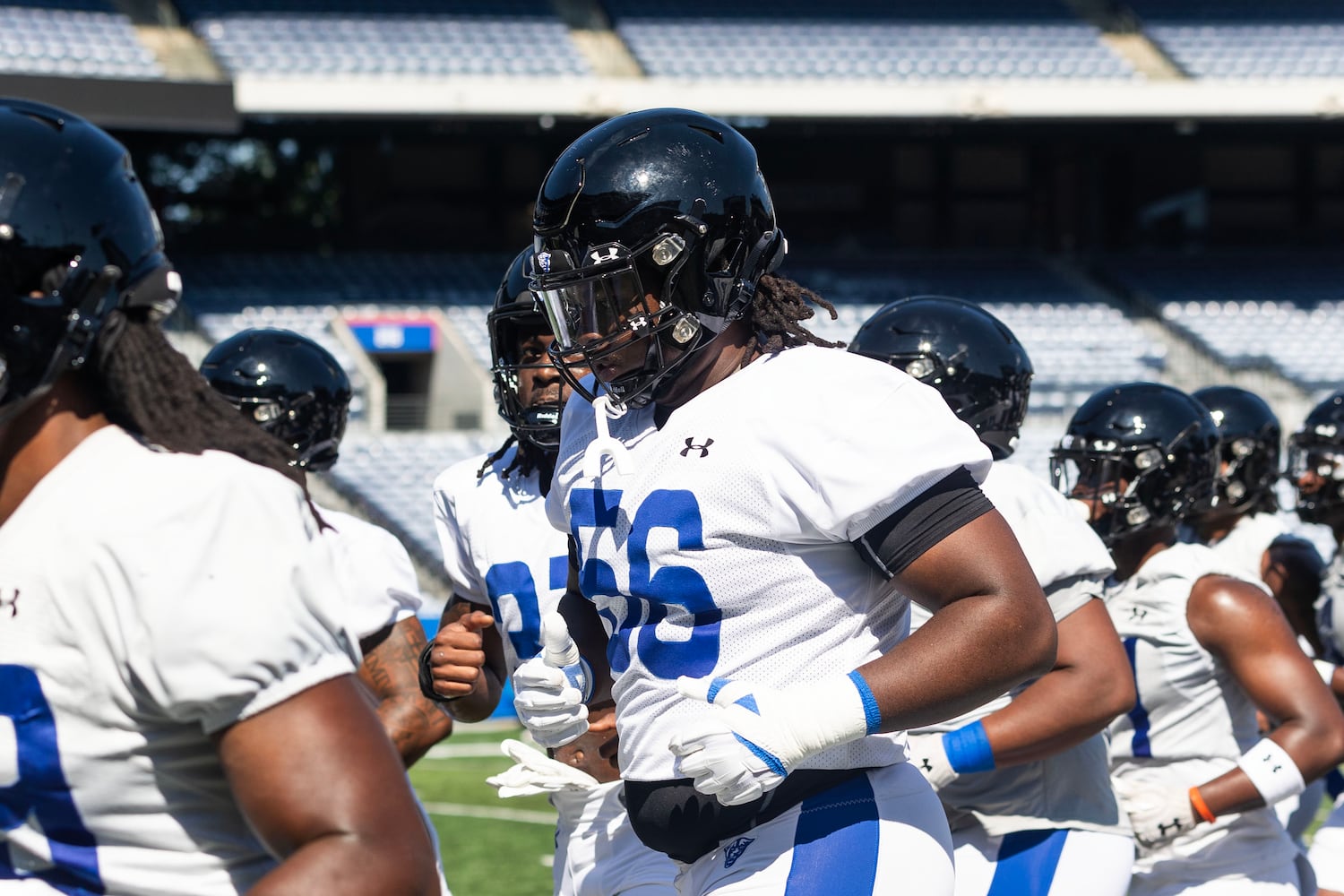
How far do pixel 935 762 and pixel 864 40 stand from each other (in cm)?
1874

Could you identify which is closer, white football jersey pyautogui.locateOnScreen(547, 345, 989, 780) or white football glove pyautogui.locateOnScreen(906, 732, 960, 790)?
white football jersey pyautogui.locateOnScreen(547, 345, 989, 780)

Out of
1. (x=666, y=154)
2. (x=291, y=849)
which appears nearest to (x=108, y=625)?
(x=291, y=849)

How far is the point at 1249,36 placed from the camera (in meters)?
21.6

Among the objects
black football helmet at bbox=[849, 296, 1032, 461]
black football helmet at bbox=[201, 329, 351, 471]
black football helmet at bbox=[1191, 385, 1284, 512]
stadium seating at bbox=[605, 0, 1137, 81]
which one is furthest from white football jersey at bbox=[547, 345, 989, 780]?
stadium seating at bbox=[605, 0, 1137, 81]

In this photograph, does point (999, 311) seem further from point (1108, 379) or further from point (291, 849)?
point (291, 849)

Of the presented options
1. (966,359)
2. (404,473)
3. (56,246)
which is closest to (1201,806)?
(966,359)

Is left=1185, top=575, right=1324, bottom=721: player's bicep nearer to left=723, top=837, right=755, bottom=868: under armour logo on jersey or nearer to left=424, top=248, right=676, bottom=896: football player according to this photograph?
left=424, top=248, right=676, bottom=896: football player

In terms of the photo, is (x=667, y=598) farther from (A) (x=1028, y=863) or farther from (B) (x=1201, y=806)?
(B) (x=1201, y=806)

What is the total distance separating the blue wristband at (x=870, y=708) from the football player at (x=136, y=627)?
750mm

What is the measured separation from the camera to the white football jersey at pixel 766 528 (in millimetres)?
2248

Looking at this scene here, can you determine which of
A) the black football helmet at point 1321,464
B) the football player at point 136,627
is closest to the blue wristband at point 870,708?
the football player at point 136,627

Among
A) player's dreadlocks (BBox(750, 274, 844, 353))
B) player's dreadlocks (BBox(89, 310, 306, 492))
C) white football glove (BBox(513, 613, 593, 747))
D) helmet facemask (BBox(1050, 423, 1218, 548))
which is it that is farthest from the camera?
helmet facemask (BBox(1050, 423, 1218, 548))

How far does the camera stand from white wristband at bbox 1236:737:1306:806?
3729mm

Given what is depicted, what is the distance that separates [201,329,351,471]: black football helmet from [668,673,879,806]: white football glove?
2.28 meters
